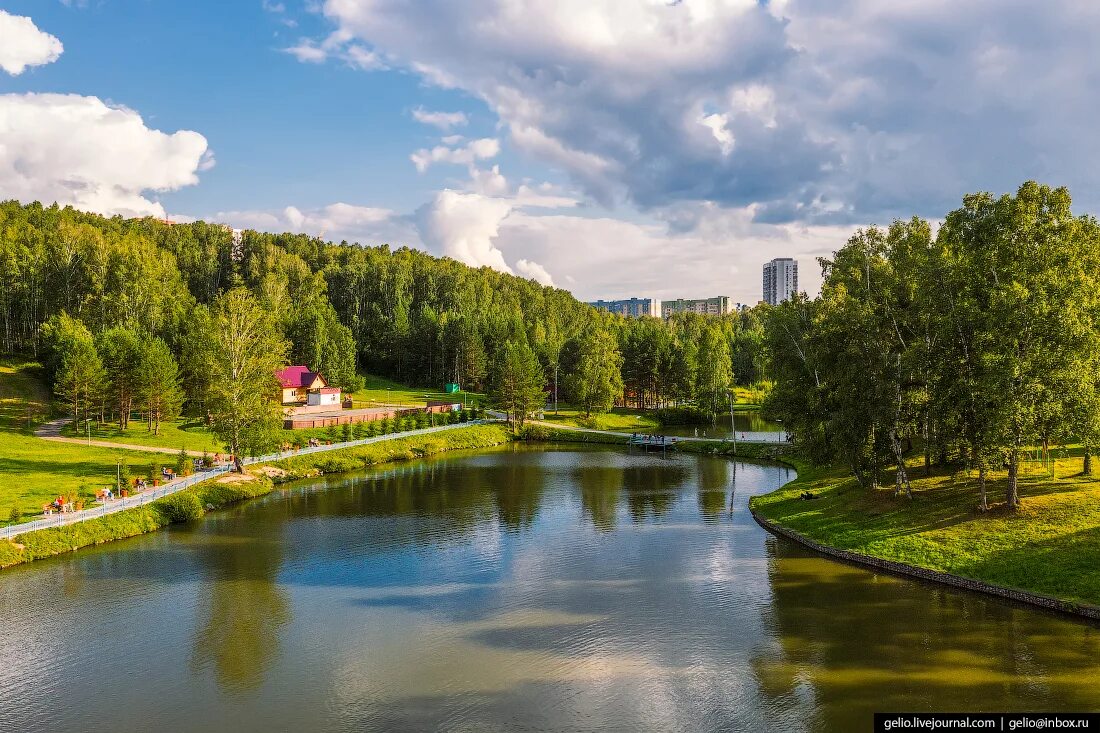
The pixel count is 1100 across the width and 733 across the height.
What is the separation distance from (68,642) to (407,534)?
18454mm

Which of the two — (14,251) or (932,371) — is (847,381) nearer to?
(932,371)

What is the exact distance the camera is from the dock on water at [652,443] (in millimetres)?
79688

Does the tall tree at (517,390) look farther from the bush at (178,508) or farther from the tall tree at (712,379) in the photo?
the bush at (178,508)

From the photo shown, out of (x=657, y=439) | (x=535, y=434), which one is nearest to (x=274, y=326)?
(x=535, y=434)

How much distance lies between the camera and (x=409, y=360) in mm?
133500

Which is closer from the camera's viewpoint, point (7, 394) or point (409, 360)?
point (7, 394)

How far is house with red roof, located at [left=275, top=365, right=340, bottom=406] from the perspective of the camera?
91812 mm

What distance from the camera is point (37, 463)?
52062 mm

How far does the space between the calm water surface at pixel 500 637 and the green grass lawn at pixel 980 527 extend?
205cm

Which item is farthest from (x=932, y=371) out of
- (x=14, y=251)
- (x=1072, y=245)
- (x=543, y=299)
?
(x=543, y=299)

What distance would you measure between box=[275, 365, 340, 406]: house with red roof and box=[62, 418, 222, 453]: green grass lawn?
17.5 meters

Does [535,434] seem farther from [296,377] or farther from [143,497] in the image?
[143,497]

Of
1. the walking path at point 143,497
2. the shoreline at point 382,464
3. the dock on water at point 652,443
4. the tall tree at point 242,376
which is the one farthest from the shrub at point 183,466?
the dock on water at point 652,443

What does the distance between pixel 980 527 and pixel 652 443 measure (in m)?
48.3
